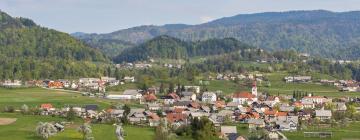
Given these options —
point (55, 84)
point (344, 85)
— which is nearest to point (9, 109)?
point (55, 84)

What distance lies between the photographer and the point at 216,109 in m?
95.4

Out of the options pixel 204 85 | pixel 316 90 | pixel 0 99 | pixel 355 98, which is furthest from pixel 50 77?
pixel 355 98

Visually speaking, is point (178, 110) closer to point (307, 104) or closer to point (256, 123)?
point (256, 123)

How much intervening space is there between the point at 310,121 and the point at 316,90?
146ft

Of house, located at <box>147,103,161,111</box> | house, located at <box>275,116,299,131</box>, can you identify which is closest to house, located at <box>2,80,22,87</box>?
house, located at <box>147,103,161,111</box>

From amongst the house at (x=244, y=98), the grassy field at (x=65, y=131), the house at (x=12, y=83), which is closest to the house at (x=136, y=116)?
the grassy field at (x=65, y=131)

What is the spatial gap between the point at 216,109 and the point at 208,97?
14.4m

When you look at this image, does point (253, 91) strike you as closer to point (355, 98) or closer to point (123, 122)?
point (355, 98)

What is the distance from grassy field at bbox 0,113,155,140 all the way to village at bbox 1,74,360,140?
3265mm

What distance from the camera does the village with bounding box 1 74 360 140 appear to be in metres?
79.4

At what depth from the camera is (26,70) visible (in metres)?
145

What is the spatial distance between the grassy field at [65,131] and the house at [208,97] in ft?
115

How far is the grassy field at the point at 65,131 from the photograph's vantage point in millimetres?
61594

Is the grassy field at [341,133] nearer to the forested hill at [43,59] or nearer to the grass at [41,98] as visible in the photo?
the grass at [41,98]
